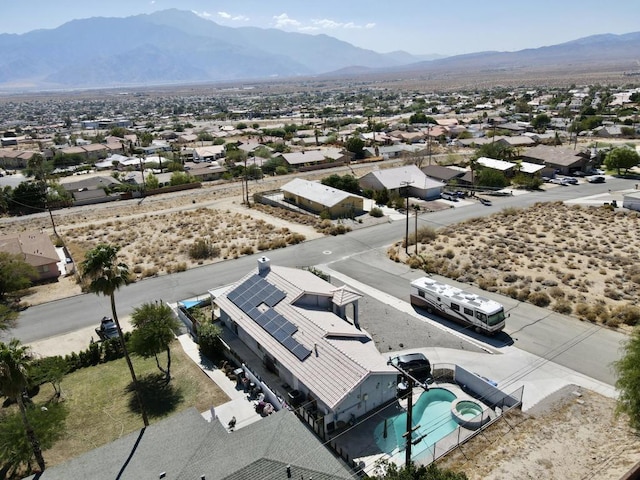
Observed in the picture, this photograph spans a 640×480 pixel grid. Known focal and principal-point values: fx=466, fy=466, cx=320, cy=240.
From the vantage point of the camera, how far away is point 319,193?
211ft

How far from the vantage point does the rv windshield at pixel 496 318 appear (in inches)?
1179

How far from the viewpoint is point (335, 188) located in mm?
67250

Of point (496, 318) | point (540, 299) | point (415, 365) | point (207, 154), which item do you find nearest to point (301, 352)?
point (415, 365)

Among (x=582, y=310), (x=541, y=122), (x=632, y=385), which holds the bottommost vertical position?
(x=582, y=310)

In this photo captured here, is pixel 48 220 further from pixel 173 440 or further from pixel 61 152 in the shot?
pixel 173 440

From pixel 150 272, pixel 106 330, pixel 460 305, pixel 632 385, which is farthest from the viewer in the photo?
pixel 150 272

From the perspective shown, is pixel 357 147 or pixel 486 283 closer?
pixel 486 283

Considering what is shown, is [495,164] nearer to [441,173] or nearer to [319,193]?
[441,173]

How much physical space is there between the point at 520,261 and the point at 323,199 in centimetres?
2753

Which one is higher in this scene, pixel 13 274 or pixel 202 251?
pixel 13 274

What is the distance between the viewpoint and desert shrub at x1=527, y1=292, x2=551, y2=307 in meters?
34.2

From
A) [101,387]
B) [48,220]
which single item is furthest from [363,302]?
[48,220]

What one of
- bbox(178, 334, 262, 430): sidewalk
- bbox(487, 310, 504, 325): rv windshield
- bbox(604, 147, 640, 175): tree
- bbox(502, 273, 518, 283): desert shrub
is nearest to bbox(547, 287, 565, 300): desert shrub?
bbox(502, 273, 518, 283): desert shrub

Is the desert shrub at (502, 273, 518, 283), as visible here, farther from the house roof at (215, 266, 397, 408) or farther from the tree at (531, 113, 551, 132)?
the tree at (531, 113, 551, 132)
